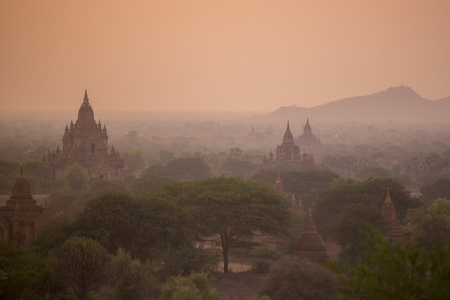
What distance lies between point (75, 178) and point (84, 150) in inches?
311

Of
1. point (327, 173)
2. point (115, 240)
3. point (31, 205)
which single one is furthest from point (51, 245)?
point (327, 173)

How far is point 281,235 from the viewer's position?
4522 cm

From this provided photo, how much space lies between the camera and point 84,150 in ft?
280

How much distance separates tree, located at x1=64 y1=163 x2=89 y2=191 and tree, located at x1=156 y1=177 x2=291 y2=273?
3199 centimetres

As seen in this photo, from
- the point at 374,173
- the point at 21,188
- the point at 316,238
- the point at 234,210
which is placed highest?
the point at 21,188

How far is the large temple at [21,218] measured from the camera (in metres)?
46.9

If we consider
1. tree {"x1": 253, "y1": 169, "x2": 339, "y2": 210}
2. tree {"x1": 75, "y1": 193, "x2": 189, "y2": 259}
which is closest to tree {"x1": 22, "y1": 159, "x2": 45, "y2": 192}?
tree {"x1": 253, "y1": 169, "x2": 339, "y2": 210}

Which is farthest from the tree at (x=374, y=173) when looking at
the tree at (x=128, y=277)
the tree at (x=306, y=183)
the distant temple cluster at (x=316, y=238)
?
the tree at (x=128, y=277)

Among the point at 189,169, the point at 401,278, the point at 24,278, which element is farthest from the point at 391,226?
the point at 189,169

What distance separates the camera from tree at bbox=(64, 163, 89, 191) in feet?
254

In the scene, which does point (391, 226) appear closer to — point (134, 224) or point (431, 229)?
point (431, 229)

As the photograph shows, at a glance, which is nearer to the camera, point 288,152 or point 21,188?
point 21,188

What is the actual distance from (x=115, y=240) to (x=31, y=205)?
394 inches

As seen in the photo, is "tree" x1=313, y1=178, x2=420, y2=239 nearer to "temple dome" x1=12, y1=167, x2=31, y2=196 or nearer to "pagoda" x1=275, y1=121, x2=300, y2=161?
"temple dome" x1=12, y1=167, x2=31, y2=196
